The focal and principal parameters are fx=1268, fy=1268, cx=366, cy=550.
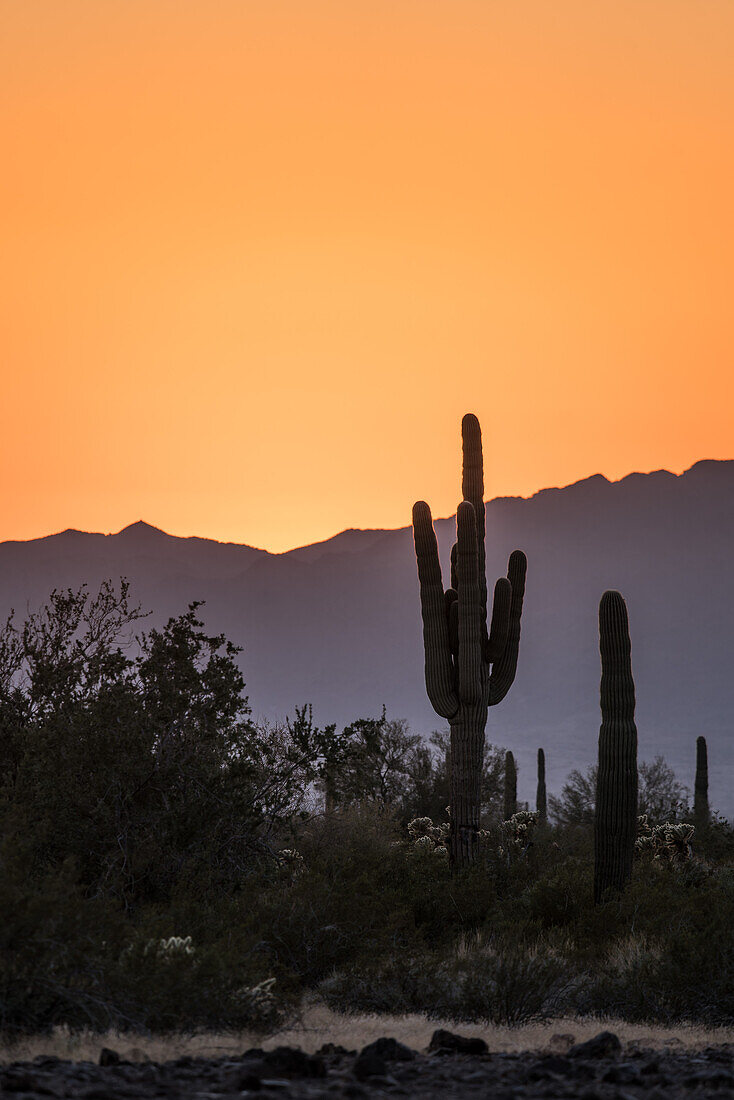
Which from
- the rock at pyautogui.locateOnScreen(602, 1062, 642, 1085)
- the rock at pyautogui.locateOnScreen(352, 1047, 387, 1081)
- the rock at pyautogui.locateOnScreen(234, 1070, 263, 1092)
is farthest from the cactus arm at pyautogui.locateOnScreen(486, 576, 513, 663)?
the rock at pyautogui.locateOnScreen(234, 1070, 263, 1092)

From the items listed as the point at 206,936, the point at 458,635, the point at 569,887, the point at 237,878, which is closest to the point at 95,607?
the point at 458,635

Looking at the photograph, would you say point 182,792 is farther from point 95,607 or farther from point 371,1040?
point 95,607

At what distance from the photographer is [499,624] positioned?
71.3 ft

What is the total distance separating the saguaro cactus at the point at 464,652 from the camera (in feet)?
67.5

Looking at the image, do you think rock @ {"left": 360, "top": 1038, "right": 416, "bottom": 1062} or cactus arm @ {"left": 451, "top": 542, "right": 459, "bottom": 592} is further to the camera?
cactus arm @ {"left": 451, "top": 542, "right": 459, "bottom": 592}

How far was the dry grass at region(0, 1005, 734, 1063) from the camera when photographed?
8.14m

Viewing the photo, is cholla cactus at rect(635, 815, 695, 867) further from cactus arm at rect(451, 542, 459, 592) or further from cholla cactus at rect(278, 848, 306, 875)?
cholla cactus at rect(278, 848, 306, 875)

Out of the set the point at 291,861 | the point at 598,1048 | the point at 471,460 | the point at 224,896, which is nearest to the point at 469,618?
the point at 471,460

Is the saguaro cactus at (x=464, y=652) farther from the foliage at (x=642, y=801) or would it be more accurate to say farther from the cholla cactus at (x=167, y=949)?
the foliage at (x=642, y=801)

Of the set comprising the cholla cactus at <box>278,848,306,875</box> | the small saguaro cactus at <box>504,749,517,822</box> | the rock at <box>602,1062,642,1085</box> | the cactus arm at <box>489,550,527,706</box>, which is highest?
the cactus arm at <box>489,550,527,706</box>

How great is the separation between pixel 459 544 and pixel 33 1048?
13840 mm

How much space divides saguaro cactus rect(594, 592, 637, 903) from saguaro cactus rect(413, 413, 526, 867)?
7.77 ft

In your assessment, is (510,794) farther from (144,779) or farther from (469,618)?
(144,779)

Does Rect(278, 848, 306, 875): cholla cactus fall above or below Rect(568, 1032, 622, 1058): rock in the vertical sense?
above
